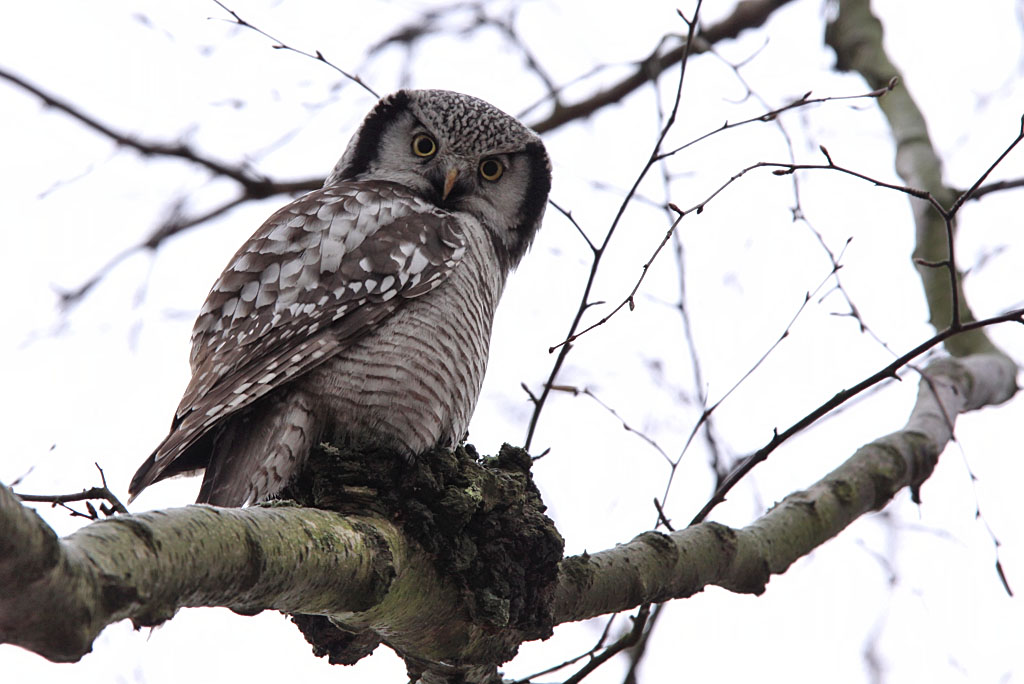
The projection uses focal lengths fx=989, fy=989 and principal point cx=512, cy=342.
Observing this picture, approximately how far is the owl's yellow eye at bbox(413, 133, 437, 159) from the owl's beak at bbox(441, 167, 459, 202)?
140 millimetres

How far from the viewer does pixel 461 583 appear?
2.10 metres

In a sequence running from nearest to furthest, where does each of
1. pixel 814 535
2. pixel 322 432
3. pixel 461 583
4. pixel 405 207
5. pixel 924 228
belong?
pixel 461 583, pixel 322 432, pixel 814 535, pixel 405 207, pixel 924 228

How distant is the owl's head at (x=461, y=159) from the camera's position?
3.45 meters

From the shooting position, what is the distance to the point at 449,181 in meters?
3.37

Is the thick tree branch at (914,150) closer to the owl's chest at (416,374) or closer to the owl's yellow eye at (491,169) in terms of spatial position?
the owl's yellow eye at (491,169)

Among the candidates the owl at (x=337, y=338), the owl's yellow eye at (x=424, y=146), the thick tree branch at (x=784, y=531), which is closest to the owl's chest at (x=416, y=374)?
the owl at (x=337, y=338)

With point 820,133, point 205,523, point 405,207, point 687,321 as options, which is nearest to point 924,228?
point 820,133

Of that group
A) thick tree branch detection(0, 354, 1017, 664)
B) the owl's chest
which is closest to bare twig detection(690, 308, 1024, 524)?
thick tree branch detection(0, 354, 1017, 664)

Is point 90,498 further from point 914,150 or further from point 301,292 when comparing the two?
point 914,150

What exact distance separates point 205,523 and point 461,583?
764 mm

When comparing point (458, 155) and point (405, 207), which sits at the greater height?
point (458, 155)

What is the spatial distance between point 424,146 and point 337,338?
119 cm

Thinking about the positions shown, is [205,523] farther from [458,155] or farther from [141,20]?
[141,20]

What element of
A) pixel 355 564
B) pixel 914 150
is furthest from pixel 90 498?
pixel 914 150
